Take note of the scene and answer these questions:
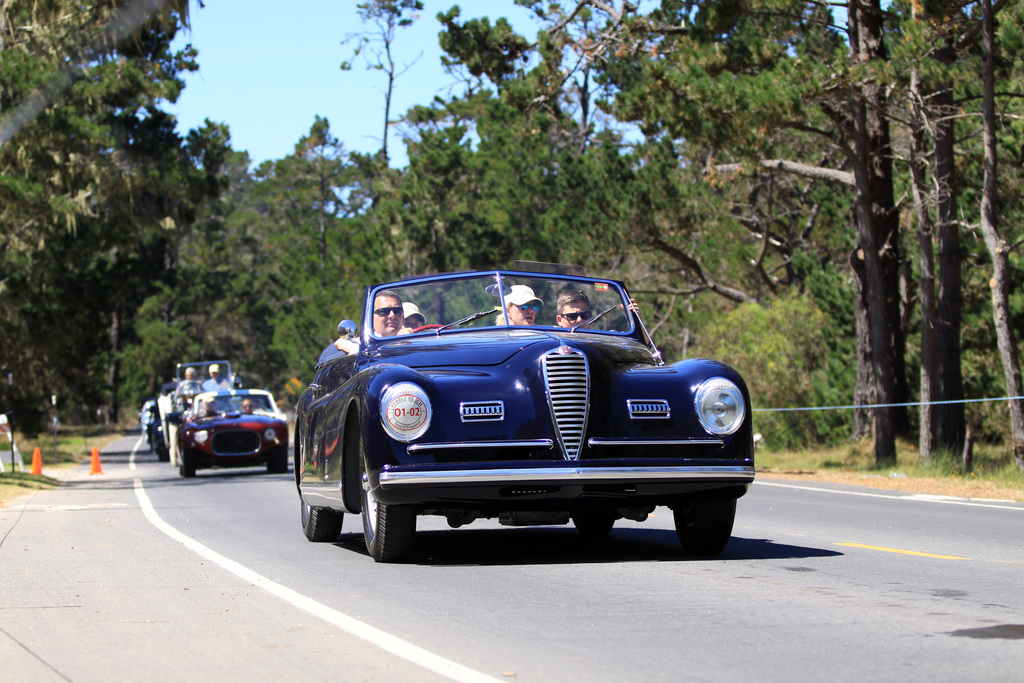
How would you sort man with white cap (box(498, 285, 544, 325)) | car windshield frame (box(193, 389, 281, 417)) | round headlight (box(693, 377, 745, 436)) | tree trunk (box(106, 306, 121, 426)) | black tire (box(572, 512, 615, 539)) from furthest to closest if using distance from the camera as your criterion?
tree trunk (box(106, 306, 121, 426)) < car windshield frame (box(193, 389, 281, 417)) < black tire (box(572, 512, 615, 539)) < man with white cap (box(498, 285, 544, 325)) < round headlight (box(693, 377, 745, 436))

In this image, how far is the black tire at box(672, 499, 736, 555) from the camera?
8516 mm

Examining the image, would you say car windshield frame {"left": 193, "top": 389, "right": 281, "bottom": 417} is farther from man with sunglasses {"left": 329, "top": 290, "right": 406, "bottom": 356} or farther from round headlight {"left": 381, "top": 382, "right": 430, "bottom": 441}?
round headlight {"left": 381, "top": 382, "right": 430, "bottom": 441}

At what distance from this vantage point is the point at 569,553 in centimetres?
916

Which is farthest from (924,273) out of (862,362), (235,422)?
(235,422)

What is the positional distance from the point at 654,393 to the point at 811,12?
18766mm

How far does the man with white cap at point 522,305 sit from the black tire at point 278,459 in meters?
14.7

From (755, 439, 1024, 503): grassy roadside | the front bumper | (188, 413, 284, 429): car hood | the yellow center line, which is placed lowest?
(755, 439, 1024, 503): grassy roadside

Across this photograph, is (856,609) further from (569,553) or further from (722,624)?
(569,553)

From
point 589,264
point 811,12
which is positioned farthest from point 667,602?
point 589,264

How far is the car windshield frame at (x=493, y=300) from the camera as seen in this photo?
9625 millimetres

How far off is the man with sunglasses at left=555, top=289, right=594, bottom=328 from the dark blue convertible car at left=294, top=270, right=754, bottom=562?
27.0 inches

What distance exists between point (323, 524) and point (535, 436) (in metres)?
3.31

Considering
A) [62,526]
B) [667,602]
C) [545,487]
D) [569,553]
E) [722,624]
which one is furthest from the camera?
[62,526]

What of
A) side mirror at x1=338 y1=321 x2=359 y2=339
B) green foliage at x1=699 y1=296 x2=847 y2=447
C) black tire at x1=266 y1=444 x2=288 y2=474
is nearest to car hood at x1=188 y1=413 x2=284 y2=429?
black tire at x1=266 y1=444 x2=288 y2=474
